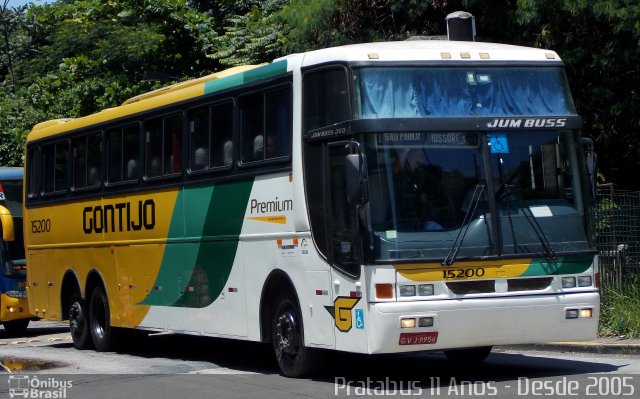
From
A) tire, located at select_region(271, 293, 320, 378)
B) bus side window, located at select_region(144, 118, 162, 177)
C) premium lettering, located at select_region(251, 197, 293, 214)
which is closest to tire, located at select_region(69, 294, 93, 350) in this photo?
bus side window, located at select_region(144, 118, 162, 177)

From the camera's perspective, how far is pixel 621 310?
15422 millimetres

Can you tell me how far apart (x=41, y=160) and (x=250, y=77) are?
7659mm

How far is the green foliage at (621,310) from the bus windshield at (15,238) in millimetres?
12296

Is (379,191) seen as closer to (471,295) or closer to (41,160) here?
(471,295)

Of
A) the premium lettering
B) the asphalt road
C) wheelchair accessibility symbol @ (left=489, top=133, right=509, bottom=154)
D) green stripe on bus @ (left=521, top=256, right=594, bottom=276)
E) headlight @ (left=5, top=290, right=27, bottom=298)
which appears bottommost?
the asphalt road

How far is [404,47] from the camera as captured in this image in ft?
38.7

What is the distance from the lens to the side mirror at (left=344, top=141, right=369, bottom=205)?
10.8m

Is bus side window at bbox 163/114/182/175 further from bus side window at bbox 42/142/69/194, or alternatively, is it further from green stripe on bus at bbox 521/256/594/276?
green stripe on bus at bbox 521/256/594/276

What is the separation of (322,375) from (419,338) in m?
2.15

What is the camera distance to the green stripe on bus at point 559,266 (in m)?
11.4

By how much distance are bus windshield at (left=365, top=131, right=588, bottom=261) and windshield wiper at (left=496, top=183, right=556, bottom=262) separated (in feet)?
0.03

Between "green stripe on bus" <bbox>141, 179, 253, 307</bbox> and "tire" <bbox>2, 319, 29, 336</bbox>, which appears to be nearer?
"green stripe on bus" <bbox>141, 179, 253, 307</bbox>

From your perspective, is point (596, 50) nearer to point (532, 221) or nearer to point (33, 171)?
point (532, 221)

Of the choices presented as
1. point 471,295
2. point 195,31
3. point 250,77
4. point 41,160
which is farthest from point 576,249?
point 195,31
